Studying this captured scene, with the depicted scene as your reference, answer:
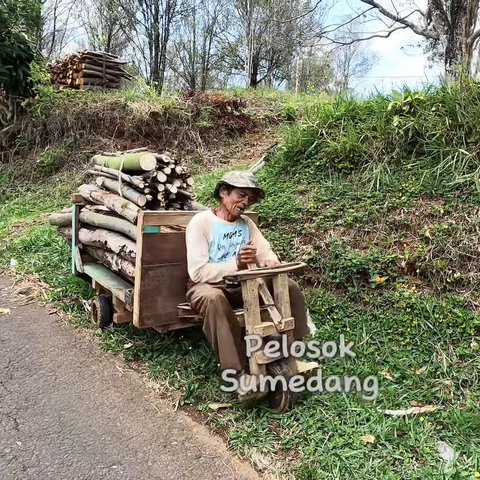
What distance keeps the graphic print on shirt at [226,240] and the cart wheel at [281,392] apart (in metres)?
0.86

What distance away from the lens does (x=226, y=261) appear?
3557mm

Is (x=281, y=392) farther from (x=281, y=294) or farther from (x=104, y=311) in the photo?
(x=104, y=311)

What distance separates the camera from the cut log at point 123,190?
4.00m

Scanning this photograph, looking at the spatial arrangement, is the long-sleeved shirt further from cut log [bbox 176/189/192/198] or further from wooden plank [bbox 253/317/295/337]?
cut log [bbox 176/189/192/198]

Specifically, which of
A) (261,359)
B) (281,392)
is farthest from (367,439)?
(261,359)

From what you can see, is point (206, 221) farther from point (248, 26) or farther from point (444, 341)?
point (248, 26)

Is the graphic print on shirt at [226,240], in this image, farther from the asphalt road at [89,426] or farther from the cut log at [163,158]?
the asphalt road at [89,426]

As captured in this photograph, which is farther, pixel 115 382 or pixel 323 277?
pixel 323 277

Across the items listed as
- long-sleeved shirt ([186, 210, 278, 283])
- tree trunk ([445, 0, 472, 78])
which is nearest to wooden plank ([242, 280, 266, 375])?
long-sleeved shirt ([186, 210, 278, 283])

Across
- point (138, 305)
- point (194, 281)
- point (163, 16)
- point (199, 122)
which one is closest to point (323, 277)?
point (194, 281)

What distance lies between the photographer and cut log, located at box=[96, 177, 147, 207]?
400 cm

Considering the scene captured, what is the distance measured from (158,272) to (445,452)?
7.15 feet

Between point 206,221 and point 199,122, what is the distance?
22.2ft

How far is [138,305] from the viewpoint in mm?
3488
